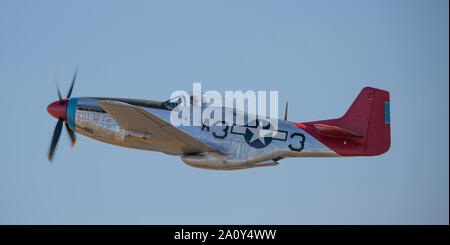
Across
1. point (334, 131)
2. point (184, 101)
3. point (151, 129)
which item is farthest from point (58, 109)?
point (334, 131)

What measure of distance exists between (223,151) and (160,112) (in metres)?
1.91

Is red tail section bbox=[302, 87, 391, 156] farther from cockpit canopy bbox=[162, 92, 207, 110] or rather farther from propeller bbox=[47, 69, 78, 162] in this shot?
propeller bbox=[47, 69, 78, 162]

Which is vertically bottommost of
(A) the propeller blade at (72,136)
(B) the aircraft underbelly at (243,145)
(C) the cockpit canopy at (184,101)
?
(B) the aircraft underbelly at (243,145)

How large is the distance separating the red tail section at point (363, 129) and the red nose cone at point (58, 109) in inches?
254

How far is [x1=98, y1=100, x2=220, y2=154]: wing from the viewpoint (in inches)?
588

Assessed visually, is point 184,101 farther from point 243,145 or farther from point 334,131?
point 334,131

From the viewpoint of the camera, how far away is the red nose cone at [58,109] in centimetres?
1725

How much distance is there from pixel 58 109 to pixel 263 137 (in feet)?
18.5

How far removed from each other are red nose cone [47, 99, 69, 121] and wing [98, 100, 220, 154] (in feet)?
7.31

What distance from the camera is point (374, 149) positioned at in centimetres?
1568

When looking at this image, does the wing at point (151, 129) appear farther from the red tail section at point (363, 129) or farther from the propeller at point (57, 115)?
the red tail section at point (363, 129)

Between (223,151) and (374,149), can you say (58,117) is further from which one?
(374,149)

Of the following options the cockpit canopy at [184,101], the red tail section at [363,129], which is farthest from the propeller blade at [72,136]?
the red tail section at [363,129]
